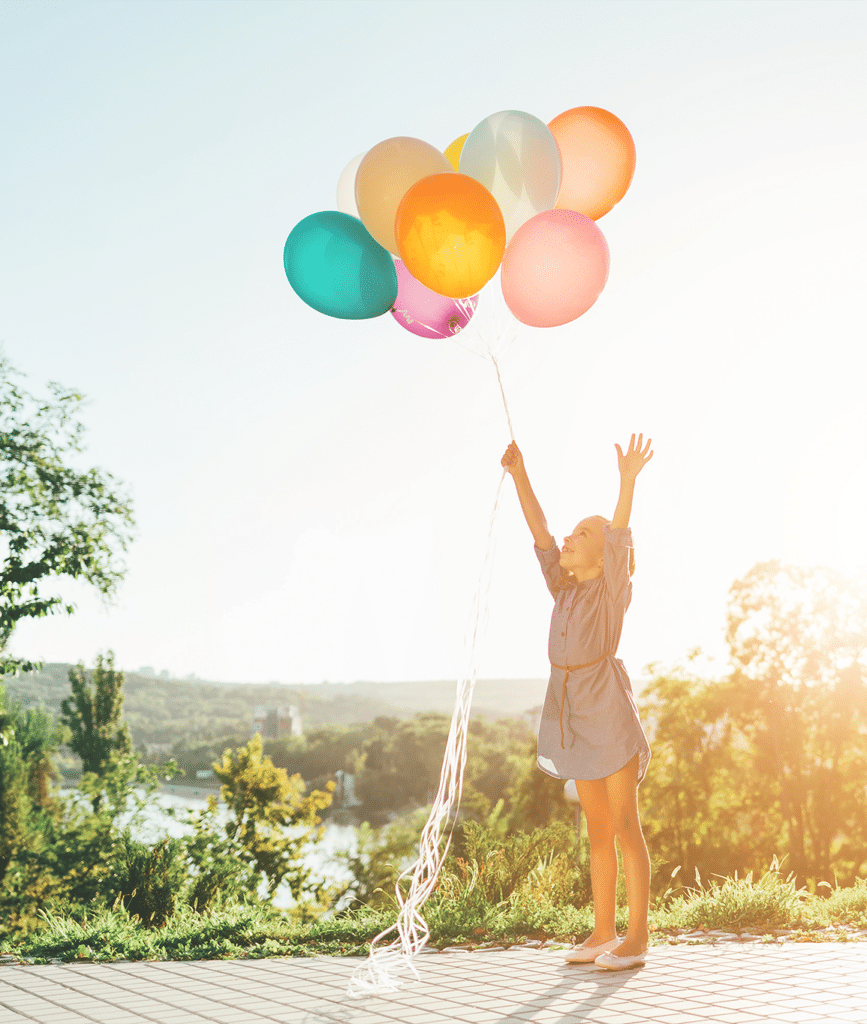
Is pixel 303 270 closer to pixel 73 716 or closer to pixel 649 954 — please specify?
pixel 649 954

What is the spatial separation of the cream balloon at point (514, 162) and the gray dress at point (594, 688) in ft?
4.60

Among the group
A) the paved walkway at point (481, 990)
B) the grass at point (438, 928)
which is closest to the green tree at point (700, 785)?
the grass at point (438, 928)

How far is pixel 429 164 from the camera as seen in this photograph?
138 inches

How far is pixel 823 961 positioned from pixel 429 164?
138 inches

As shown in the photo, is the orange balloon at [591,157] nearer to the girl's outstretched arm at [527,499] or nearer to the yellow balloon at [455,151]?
the yellow balloon at [455,151]

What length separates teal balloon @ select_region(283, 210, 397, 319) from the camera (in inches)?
Result: 140

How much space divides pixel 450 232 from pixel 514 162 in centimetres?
51

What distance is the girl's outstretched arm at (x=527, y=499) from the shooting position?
3490mm

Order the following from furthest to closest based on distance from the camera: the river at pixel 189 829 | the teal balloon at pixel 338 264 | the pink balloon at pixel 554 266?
1. the river at pixel 189 829
2. the teal balloon at pixel 338 264
3. the pink balloon at pixel 554 266

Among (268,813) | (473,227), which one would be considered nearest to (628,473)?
(473,227)

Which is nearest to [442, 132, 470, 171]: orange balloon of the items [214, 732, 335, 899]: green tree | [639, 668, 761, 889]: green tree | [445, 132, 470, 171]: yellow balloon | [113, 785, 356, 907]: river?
[445, 132, 470, 171]: yellow balloon

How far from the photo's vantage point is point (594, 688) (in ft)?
10.4

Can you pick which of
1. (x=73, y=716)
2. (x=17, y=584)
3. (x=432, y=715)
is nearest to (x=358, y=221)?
(x=17, y=584)

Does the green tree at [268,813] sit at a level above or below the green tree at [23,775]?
above
